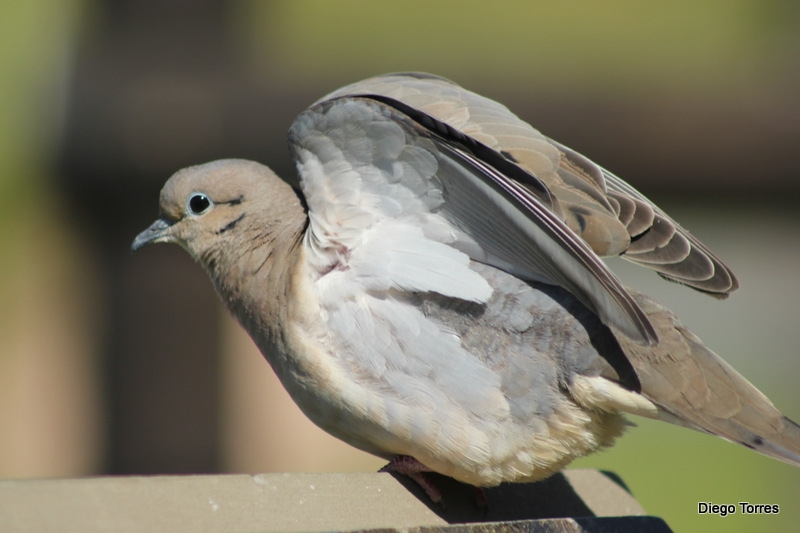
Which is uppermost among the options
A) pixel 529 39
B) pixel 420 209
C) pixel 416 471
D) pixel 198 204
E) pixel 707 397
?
pixel 529 39

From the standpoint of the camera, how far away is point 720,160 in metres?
5.14

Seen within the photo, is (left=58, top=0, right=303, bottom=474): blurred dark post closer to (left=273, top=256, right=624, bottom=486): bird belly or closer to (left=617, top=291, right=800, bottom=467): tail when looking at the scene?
(left=273, top=256, right=624, bottom=486): bird belly

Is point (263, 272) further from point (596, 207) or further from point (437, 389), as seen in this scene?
point (596, 207)

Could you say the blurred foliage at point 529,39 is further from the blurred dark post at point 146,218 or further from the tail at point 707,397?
the tail at point 707,397

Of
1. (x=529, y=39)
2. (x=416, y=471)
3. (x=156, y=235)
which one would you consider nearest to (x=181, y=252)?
(x=156, y=235)

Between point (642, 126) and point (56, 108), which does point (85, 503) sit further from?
point (56, 108)

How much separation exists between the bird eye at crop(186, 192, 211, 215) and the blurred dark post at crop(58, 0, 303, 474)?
178 cm

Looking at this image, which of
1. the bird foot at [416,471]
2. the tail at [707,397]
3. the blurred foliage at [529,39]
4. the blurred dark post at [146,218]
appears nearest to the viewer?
the tail at [707,397]

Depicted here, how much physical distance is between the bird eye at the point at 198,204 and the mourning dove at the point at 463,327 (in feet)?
1.60

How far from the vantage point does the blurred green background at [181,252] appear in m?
5.13

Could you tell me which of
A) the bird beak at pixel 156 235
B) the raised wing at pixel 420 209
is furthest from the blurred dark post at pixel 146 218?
the raised wing at pixel 420 209

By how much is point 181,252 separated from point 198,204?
89.1 inches

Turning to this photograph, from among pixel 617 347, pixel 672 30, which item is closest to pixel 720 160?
pixel 617 347

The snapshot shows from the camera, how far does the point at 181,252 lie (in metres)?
5.62
